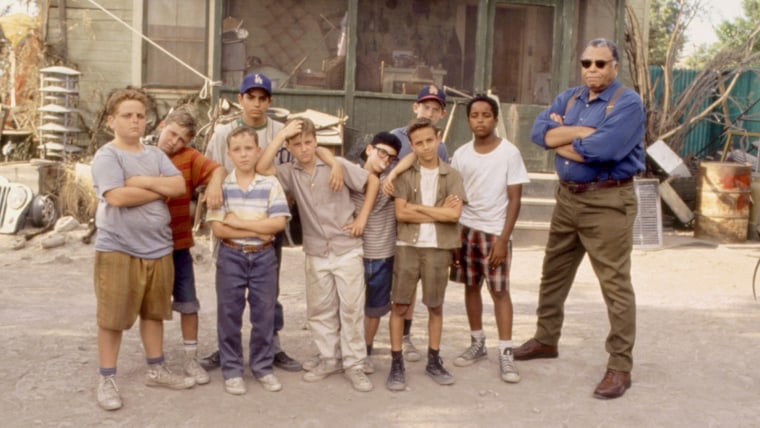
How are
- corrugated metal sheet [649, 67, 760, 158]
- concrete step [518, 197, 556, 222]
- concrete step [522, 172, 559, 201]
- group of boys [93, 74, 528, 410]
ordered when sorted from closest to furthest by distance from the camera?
group of boys [93, 74, 528, 410], concrete step [518, 197, 556, 222], concrete step [522, 172, 559, 201], corrugated metal sheet [649, 67, 760, 158]

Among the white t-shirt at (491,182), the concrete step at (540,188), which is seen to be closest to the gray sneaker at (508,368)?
the white t-shirt at (491,182)

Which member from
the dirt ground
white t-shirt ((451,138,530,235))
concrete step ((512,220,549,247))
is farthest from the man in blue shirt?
concrete step ((512,220,549,247))

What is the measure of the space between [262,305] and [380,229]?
76 cm

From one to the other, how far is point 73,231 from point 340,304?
5315mm

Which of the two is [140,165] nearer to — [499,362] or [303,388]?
[303,388]

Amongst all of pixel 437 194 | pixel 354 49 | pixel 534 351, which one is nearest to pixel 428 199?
pixel 437 194

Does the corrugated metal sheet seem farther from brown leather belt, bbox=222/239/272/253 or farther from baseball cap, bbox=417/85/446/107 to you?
brown leather belt, bbox=222/239/272/253

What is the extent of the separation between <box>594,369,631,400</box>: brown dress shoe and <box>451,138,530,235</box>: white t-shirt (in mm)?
974

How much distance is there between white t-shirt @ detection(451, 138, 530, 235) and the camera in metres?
4.79

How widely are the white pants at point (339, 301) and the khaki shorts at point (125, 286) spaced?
2.60 feet

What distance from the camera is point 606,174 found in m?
4.68

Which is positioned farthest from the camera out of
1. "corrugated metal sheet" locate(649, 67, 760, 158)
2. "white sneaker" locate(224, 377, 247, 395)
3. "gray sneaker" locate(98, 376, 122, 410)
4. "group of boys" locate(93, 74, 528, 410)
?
"corrugated metal sheet" locate(649, 67, 760, 158)

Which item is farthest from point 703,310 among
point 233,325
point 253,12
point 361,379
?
point 253,12

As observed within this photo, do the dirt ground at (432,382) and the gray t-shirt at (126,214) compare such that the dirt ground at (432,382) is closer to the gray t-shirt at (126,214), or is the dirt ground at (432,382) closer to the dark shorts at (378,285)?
the dark shorts at (378,285)
